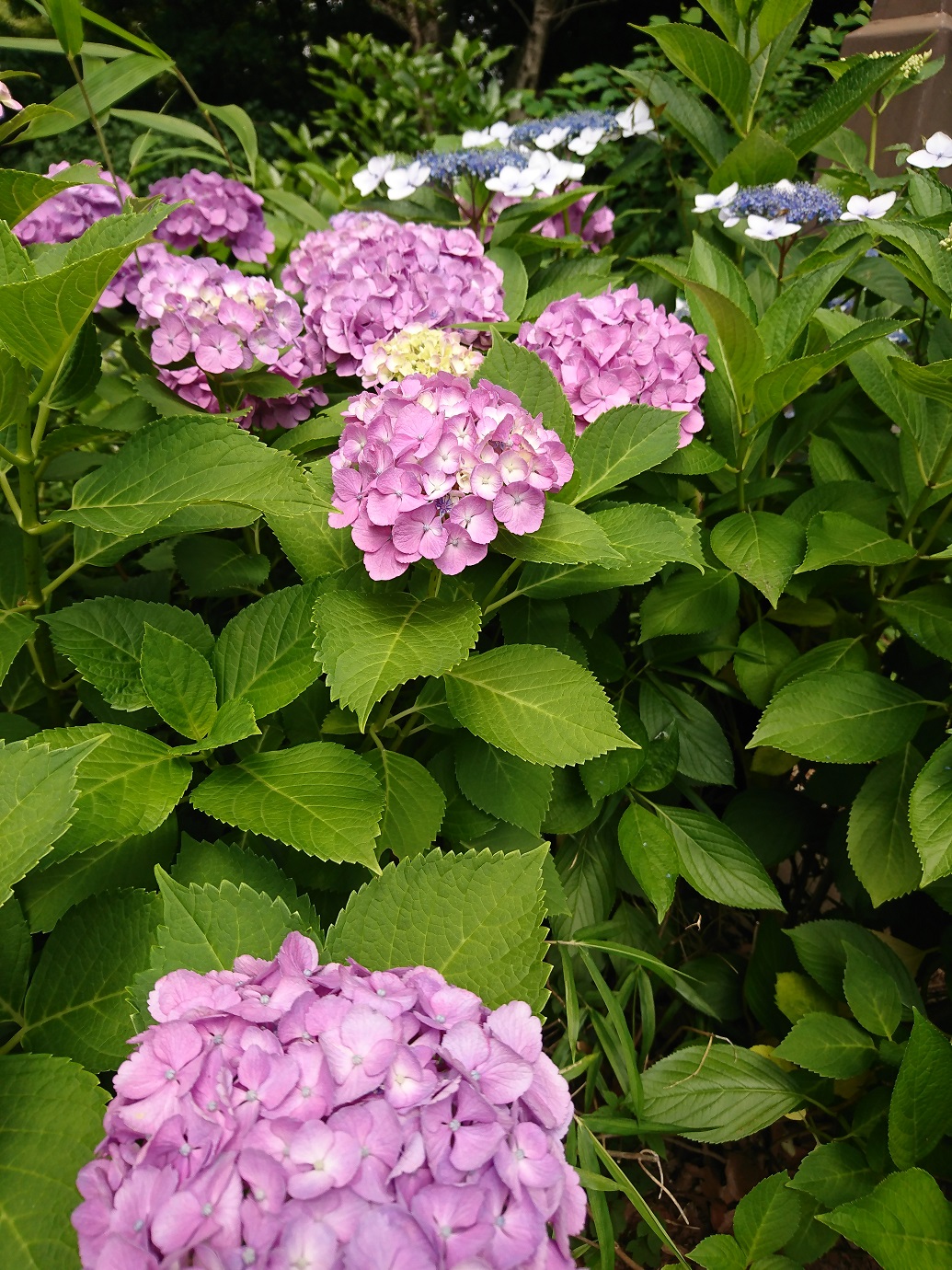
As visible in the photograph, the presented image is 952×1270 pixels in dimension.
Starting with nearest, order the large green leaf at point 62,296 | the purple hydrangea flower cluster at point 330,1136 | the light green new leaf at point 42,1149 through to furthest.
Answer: the purple hydrangea flower cluster at point 330,1136 < the light green new leaf at point 42,1149 < the large green leaf at point 62,296

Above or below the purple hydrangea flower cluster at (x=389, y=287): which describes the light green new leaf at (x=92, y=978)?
below

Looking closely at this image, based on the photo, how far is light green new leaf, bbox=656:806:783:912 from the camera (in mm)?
1354

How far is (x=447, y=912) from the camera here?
80 centimetres

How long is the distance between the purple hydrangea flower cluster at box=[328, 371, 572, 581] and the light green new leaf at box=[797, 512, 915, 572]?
46 centimetres

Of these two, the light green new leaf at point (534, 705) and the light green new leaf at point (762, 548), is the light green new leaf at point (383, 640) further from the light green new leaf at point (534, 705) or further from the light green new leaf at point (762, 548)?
the light green new leaf at point (762, 548)

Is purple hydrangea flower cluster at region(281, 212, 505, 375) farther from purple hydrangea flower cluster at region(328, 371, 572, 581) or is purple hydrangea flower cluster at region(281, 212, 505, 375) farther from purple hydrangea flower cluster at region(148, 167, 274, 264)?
purple hydrangea flower cluster at region(328, 371, 572, 581)

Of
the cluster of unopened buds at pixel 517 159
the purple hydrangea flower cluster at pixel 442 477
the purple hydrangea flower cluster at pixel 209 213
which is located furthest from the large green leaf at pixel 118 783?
the cluster of unopened buds at pixel 517 159

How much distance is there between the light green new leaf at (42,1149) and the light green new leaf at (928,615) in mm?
1147

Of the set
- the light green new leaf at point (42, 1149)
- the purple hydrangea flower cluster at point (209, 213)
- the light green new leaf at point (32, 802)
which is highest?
the purple hydrangea flower cluster at point (209, 213)

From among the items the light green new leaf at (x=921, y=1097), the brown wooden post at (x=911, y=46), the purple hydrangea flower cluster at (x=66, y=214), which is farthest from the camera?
the brown wooden post at (x=911, y=46)

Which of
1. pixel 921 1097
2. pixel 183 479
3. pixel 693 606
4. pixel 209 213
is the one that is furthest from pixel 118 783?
pixel 209 213

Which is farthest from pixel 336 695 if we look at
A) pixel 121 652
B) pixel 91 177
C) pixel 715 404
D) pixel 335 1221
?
pixel 91 177

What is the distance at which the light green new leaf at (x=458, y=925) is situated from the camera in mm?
777

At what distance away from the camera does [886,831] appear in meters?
1.33
